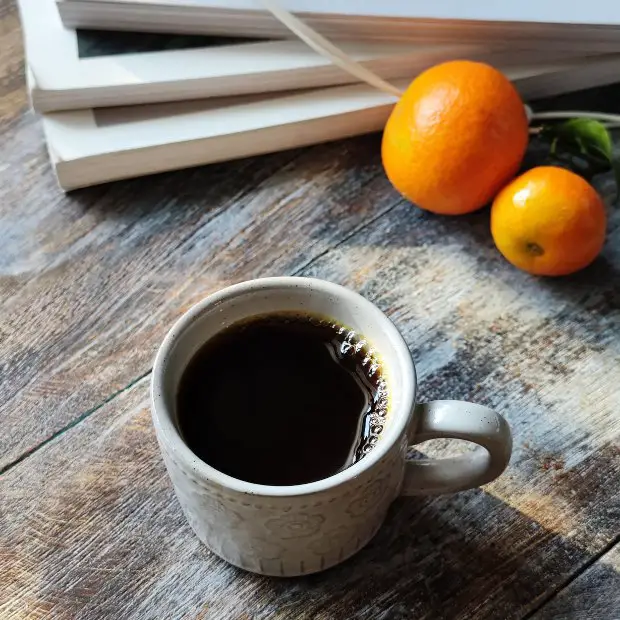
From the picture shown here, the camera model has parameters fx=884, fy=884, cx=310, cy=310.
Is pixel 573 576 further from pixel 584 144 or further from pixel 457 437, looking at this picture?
pixel 584 144

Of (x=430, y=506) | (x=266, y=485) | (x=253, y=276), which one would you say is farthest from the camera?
(x=253, y=276)

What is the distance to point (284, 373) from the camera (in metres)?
0.54

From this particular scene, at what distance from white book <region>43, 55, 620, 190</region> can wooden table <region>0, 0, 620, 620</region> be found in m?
0.02

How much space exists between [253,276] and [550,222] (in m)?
0.23

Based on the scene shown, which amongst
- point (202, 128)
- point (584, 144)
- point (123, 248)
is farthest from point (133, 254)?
point (584, 144)

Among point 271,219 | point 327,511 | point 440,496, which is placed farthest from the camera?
point 271,219

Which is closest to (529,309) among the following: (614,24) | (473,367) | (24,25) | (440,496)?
(473,367)

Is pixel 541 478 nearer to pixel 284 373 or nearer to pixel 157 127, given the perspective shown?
pixel 284 373

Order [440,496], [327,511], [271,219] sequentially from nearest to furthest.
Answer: [327,511], [440,496], [271,219]

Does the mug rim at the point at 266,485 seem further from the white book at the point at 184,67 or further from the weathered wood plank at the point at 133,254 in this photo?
the white book at the point at 184,67

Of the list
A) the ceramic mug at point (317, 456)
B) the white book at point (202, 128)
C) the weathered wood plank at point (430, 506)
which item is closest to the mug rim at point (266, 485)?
the ceramic mug at point (317, 456)

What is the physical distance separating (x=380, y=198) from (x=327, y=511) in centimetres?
35

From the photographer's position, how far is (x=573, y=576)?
55 centimetres

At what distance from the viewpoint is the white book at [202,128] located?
0.72m
